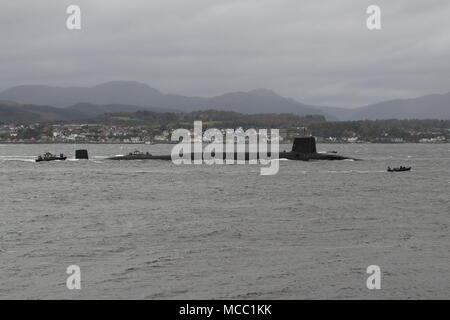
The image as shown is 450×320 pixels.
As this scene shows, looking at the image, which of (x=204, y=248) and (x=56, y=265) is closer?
(x=56, y=265)

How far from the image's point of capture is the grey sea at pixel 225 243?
21344mm

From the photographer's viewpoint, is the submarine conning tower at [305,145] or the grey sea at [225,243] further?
the submarine conning tower at [305,145]

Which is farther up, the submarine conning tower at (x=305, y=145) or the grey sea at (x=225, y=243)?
the submarine conning tower at (x=305, y=145)

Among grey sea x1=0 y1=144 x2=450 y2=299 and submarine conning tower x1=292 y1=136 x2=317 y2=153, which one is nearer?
grey sea x1=0 y1=144 x2=450 y2=299

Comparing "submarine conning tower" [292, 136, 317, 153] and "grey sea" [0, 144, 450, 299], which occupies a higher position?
"submarine conning tower" [292, 136, 317, 153]

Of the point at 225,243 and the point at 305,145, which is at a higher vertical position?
the point at 305,145

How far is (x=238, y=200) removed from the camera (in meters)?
47.3

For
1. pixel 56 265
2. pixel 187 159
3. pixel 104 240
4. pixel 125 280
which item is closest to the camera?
pixel 125 280

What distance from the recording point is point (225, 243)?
28.6 meters

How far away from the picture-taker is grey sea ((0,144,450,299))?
840 inches

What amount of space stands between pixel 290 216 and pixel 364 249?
1084cm

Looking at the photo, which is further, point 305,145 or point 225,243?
point 305,145
